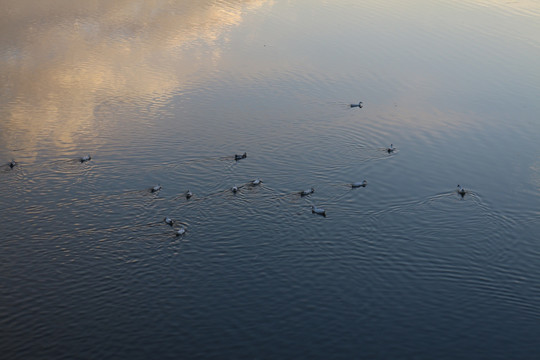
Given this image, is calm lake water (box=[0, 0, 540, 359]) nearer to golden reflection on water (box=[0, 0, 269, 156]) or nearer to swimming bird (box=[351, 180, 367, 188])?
golden reflection on water (box=[0, 0, 269, 156])

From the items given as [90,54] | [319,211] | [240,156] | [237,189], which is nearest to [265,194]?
[237,189]

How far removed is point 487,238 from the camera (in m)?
23.3

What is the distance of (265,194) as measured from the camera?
997 inches

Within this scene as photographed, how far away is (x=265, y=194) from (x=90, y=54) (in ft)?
69.2

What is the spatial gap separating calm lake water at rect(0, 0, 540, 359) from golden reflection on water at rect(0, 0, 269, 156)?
0.69 ft

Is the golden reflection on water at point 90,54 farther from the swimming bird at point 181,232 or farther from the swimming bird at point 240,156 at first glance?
the swimming bird at point 181,232

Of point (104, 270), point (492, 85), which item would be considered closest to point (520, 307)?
point (104, 270)

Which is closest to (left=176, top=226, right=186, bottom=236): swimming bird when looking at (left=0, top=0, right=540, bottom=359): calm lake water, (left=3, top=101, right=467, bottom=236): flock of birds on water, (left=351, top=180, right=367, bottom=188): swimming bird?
(left=3, top=101, right=467, bottom=236): flock of birds on water

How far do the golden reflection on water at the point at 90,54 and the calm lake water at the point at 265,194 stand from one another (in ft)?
0.69

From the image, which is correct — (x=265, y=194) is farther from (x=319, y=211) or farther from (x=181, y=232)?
(x=181, y=232)

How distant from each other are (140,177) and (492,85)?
944 inches

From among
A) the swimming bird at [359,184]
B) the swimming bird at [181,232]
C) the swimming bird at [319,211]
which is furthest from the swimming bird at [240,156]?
the swimming bird at [181,232]

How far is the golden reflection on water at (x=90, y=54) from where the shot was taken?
31.9 meters

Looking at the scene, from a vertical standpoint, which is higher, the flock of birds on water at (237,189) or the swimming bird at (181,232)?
the flock of birds on water at (237,189)
